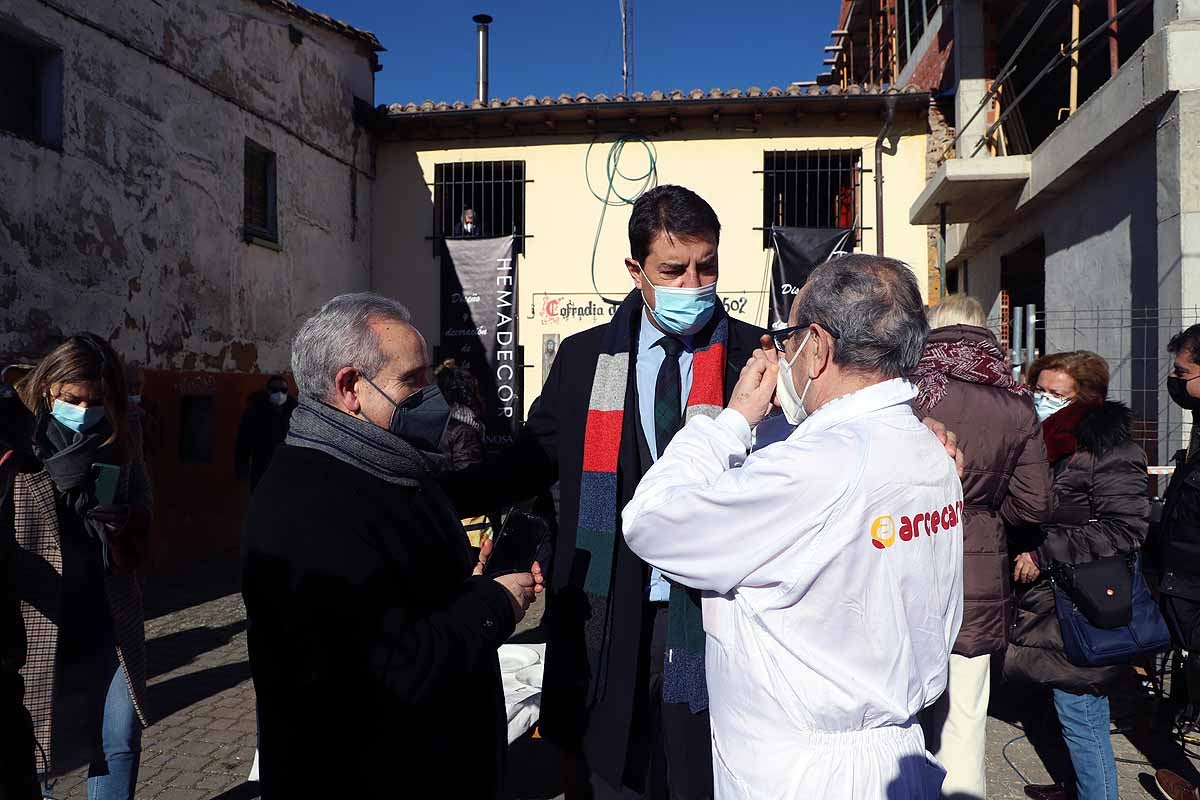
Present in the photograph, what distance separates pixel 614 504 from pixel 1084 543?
2416mm

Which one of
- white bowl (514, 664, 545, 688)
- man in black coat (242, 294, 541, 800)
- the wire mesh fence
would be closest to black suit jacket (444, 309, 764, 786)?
man in black coat (242, 294, 541, 800)

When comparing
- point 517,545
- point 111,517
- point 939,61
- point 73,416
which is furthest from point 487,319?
point 517,545

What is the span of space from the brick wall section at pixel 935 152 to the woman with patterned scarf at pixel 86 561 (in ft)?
35.1

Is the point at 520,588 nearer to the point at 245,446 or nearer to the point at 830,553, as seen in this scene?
the point at 830,553

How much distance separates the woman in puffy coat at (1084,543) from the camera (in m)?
3.37

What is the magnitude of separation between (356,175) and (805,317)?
12.1 metres

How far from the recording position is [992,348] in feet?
9.89

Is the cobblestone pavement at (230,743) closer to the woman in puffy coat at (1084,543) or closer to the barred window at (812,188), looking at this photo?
the woman in puffy coat at (1084,543)

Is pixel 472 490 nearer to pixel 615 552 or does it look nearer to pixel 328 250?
pixel 615 552

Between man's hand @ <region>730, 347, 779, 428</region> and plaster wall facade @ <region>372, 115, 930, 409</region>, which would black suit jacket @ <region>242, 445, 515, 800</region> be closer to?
man's hand @ <region>730, 347, 779, 428</region>

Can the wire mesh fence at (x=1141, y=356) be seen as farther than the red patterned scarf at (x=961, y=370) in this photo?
Yes

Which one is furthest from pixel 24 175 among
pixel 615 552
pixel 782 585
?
pixel 782 585

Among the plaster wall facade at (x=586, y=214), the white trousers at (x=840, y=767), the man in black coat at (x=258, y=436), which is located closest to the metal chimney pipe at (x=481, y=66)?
the plaster wall facade at (x=586, y=214)

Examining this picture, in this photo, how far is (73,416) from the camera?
10.2ft
